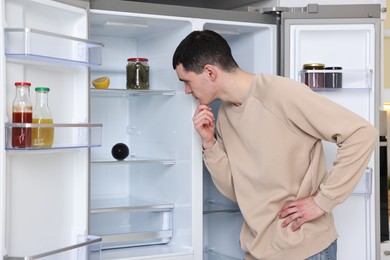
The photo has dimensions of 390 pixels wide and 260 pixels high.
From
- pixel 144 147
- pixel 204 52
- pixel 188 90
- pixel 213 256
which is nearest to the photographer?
pixel 204 52

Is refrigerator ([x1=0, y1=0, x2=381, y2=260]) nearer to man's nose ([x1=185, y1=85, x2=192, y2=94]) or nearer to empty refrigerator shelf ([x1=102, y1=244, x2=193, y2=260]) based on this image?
empty refrigerator shelf ([x1=102, y1=244, x2=193, y2=260])

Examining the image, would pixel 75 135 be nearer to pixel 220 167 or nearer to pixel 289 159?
pixel 220 167

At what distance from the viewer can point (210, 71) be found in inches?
90.0

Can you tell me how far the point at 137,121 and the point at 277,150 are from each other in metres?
0.88

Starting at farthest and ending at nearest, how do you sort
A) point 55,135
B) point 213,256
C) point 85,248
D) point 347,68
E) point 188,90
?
point 213,256 < point 347,68 < point 188,90 < point 85,248 < point 55,135

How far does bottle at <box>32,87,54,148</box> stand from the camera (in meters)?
1.92

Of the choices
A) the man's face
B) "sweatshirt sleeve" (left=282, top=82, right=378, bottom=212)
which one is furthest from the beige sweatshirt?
the man's face

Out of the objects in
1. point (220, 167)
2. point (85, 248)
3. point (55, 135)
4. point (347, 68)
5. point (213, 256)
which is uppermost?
point (347, 68)

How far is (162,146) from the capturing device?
2.73 meters

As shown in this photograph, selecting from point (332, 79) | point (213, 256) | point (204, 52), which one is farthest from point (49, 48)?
point (213, 256)

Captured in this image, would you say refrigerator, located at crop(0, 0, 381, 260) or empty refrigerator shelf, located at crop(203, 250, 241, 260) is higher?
refrigerator, located at crop(0, 0, 381, 260)

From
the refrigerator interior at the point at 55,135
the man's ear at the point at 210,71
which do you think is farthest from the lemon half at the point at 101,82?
the man's ear at the point at 210,71

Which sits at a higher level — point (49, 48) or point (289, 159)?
point (49, 48)

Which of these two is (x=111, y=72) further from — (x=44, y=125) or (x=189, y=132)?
(x=44, y=125)
